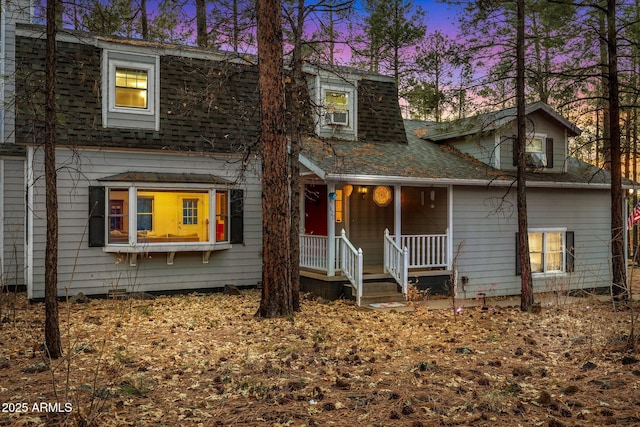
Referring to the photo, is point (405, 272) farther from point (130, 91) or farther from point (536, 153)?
point (130, 91)

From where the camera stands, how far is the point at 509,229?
1409cm

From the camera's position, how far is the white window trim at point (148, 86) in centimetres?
1204

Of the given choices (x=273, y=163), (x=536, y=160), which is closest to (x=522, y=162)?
(x=536, y=160)

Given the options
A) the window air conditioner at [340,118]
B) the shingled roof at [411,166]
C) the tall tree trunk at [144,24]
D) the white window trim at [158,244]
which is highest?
the tall tree trunk at [144,24]

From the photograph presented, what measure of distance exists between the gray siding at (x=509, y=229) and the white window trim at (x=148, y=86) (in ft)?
24.9

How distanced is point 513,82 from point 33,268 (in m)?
10.9

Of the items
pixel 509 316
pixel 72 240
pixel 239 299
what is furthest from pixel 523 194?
pixel 72 240

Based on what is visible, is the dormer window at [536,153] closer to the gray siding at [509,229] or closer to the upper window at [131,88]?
the gray siding at [509,229]

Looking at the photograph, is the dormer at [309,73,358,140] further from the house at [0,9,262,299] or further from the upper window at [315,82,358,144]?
the house at [0,9,262,299]

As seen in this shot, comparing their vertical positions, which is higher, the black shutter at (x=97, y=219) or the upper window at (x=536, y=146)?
the upper window at (x=536, y=146)

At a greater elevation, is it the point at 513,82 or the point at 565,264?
the point at 513,82

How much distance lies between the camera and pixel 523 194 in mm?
10773

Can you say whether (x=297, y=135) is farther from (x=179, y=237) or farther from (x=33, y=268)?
(x=33, y=268)

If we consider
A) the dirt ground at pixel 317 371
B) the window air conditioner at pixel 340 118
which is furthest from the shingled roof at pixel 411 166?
the dirt ground at pixel 317 371
